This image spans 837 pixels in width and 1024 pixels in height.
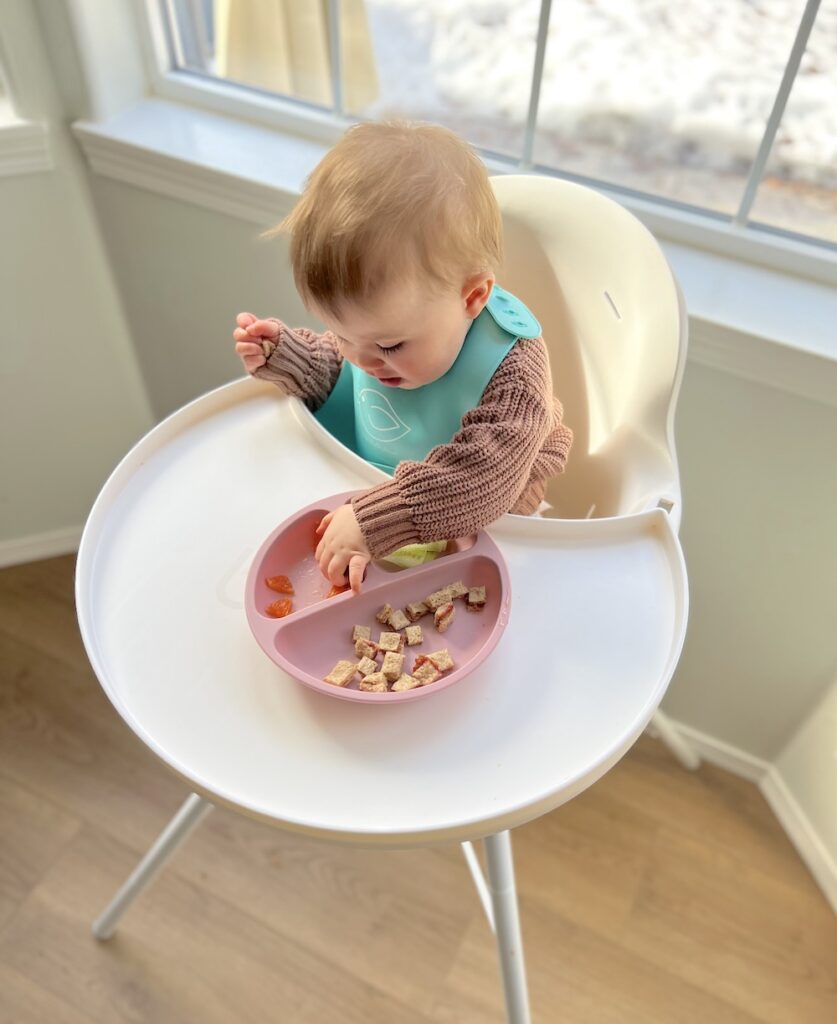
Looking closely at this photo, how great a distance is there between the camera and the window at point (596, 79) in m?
0.91

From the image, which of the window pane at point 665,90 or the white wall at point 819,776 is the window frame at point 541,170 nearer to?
the window pane at point 665,90

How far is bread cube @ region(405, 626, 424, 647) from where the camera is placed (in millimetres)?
657

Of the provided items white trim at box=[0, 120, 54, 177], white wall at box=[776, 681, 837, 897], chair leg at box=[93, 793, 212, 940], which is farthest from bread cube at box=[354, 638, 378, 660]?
white trim at box=[0, 120, 54, 177]

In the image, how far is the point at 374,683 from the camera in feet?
2.04

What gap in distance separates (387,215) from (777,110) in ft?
1.77

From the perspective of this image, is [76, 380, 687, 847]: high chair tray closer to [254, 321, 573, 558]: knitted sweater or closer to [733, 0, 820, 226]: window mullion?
[254, 321, 573, 558]: knitted sweater

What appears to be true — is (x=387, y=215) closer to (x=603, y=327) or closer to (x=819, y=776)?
(x=603, y=327)

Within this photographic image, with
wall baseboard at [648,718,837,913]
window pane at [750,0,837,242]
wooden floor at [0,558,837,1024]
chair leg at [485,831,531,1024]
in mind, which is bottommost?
wooden floor at [0,558,837,1024]

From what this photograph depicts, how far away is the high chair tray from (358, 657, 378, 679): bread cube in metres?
0.03

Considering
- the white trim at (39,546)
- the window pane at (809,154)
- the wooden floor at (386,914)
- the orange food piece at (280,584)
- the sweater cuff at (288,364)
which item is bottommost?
the wooden floor at (386,914)

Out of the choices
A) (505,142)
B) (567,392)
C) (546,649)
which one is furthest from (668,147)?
(546,649)

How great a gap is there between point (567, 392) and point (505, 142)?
423 mm

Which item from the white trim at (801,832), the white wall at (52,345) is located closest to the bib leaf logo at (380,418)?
the white wall at (52,345)

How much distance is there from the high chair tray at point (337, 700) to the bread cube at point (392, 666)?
3 centimetres
